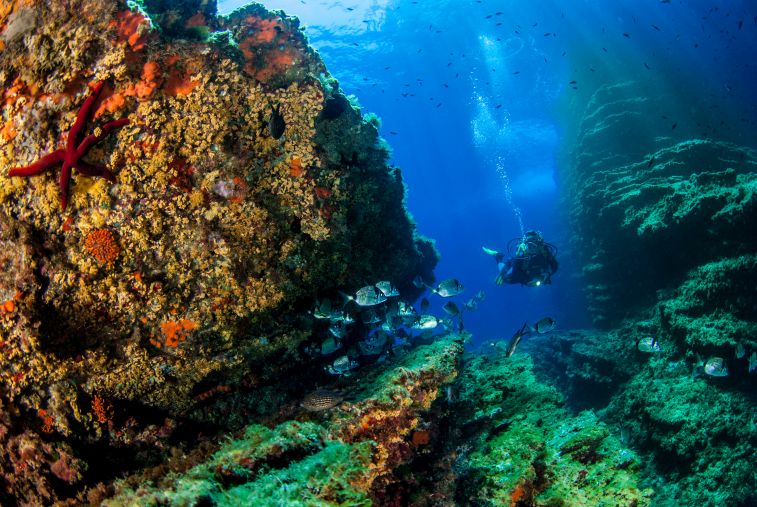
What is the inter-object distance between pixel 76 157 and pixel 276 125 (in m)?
2.22

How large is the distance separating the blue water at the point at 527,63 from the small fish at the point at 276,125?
12578 mm

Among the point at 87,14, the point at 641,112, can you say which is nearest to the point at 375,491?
the point at 87,14

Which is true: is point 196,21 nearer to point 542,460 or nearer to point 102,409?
point 102,409

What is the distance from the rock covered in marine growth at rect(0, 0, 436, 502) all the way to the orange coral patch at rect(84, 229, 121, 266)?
0.7 inches

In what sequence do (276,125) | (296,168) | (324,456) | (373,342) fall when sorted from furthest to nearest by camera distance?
(373,342)
(296,168)
(276,125)
(324,456)

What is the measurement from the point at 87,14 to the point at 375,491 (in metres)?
6.37

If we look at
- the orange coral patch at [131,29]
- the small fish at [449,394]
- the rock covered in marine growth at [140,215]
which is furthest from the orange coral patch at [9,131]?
the small fish at [449,394]

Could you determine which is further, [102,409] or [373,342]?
[373,342]

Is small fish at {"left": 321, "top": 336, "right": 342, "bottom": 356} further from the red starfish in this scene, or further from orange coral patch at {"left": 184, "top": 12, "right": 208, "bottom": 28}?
orange coral patch at {"left": 184, "top": 12, "right": 208, "bottom": 28}

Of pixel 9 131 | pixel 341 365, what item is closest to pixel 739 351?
pixel 341 365

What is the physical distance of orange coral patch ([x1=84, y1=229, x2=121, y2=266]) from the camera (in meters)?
4.31

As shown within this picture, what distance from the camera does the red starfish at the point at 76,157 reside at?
4.06m

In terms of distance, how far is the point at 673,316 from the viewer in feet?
34.0

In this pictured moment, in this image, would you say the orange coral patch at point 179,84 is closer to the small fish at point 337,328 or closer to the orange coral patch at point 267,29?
the orange coral patch at point 267,29
